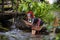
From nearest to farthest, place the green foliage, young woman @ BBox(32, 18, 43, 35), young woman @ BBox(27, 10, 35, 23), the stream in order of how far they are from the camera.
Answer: the stream, young woman @ BBox(32, 18, 43, 35), young woman @ BBox(27, 10, 35, 23), the green foliage

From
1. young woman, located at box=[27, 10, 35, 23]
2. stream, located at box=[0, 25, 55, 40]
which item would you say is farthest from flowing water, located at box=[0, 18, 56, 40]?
young woman, located at box=[27, 10, 35, 23]

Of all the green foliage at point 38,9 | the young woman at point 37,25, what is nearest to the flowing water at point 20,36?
the young woman at point 37,25

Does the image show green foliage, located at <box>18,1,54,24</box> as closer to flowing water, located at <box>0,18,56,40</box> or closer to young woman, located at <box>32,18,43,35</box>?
young woman, located at <box>32,18,43,35</box>

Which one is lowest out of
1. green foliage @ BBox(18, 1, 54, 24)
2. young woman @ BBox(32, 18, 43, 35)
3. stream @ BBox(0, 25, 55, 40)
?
stream @ BBox(0, 25, 55, 40)

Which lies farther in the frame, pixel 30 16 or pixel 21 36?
→ pixel 30 16

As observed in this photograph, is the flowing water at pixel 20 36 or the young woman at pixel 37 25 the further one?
the young woman at pixel 37 25

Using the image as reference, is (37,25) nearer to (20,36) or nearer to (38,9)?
A: (20,36)

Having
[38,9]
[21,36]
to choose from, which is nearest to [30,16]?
[38,9]

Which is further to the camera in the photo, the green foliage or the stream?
the green foliage

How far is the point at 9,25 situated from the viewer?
9.94 m

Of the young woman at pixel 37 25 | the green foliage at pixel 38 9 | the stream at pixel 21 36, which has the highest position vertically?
the green foliage at pixel 38 9

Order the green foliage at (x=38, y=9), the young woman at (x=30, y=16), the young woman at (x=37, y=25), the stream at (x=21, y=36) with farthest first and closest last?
1. the green foliage at (x=38, y=9)
2. the young woman at (x=30, y=16)
3. the young woman at (x=37, y=25)
4. the stream at (x=21, y=36)

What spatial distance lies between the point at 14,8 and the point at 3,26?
1.52m

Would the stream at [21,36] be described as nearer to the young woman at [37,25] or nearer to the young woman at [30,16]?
the young woman at [37,25]
